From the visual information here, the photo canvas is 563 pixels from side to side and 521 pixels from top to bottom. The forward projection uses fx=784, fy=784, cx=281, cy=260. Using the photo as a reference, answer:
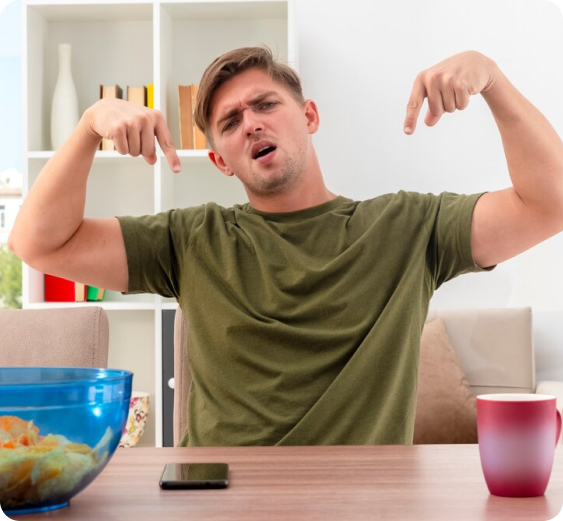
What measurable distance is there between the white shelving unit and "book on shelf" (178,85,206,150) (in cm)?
7

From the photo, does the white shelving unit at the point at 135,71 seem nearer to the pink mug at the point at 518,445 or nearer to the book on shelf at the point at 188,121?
the book on shelf at the point at 188,121

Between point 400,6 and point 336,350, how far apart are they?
222 centimetres

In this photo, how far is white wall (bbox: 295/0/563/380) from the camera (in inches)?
123

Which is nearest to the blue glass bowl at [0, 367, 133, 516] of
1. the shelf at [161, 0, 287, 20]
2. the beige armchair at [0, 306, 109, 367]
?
the beige armchair at [0, 306, 109, 367]

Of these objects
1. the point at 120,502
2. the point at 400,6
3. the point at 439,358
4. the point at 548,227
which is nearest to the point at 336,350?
the point at 548,227

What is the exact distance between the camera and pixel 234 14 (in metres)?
3.12

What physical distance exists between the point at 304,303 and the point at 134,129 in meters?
0.46

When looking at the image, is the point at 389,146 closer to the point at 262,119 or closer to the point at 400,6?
the point at 400,6

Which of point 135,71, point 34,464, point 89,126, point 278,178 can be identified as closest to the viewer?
point 34,464

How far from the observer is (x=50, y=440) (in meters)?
0.65

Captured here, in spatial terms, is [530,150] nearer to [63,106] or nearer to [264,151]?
[264,151]

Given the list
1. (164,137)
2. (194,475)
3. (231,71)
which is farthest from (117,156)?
(194,475)

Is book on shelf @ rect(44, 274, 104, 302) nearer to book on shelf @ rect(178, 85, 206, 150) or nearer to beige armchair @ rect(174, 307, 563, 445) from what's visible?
book on shelf @ rect(178, 85, 206, 150)

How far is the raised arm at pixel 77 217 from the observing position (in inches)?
45.1
